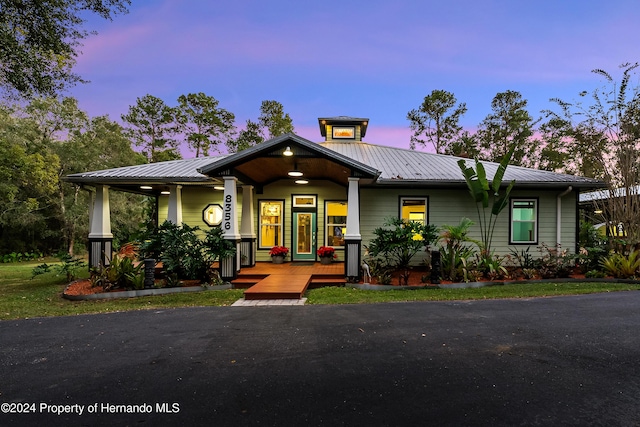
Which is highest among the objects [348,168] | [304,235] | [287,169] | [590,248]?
[287,169]

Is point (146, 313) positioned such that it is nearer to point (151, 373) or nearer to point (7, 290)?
point (151, 373)

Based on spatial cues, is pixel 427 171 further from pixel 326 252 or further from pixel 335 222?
pixel 326 252

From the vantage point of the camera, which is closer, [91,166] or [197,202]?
[197,202]

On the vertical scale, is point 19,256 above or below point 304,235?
below

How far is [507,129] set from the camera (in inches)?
951

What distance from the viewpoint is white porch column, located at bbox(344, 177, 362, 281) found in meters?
8.62

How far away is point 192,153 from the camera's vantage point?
2698 cm

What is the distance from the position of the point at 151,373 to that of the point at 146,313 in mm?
3024

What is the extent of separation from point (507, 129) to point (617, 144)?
15.3 metres

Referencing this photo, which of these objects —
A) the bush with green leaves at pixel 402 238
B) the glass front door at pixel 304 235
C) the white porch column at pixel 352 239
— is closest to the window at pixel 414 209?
the bush with green leaves at pixel 402 238

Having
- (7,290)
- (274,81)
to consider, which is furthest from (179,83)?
(7,290)

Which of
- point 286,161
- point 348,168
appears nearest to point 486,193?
point 348,168

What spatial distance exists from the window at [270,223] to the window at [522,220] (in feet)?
26.3

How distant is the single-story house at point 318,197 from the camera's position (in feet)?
28.3
